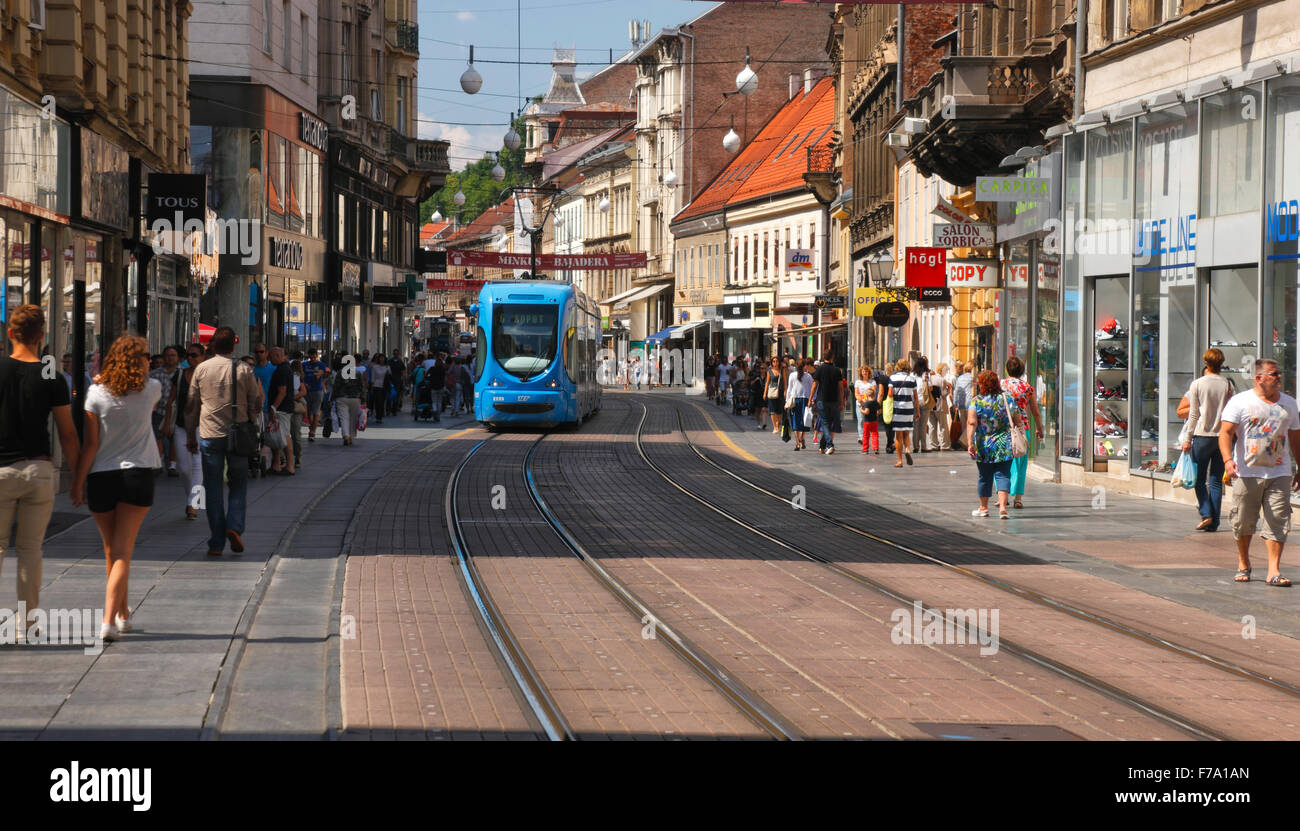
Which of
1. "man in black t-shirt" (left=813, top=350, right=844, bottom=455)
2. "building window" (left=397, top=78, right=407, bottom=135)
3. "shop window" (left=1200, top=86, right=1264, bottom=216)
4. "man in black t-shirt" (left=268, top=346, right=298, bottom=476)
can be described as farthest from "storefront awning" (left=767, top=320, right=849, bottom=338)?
"shop window" (left=1200, top=86, right=1264, bottom=216)

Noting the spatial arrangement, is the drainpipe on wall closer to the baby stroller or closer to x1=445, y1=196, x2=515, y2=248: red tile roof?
the baby stroller

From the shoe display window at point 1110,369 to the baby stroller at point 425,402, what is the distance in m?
22.2

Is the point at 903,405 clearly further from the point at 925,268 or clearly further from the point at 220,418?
the point at 220,418

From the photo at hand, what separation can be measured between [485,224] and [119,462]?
139412mm

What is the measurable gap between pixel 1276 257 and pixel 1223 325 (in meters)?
1.58

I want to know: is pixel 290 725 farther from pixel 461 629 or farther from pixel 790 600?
pixel 790 600

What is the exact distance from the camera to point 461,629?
10.5 m

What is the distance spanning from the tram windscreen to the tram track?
20.8m

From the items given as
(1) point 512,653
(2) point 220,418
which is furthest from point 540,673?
(2) point 220,418

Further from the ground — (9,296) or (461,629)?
(9,296)

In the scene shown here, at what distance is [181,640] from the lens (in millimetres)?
9812

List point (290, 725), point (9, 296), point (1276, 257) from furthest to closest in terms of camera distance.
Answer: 1. point (9, 296)
2. point (1276, 257)
3. point (290, 725)

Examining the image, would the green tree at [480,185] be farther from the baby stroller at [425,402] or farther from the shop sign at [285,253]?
the baby stroller at [425,402]

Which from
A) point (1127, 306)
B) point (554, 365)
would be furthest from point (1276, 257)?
point (554, 365)
